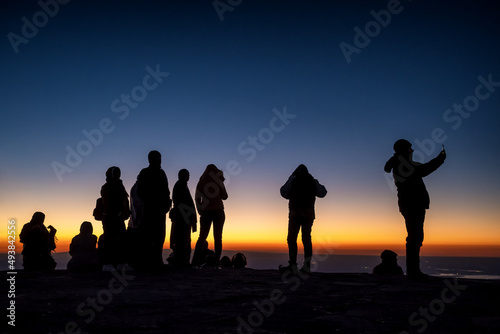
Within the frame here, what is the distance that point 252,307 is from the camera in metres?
3.45

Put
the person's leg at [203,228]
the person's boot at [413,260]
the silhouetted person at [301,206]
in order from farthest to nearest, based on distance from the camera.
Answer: the person's leg at [203,228]
the silhouetted person at [301,206]
the person's boot at [413,260]

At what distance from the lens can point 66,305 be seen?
11.2ft

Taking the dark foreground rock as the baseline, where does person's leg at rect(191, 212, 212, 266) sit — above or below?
above

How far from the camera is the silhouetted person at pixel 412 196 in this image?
626cm

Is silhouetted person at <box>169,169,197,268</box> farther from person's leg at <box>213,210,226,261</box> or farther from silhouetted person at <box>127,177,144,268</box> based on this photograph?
silhouetted person at <box>127,177,144,268</box>

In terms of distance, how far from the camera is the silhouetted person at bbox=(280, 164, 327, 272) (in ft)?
24.2

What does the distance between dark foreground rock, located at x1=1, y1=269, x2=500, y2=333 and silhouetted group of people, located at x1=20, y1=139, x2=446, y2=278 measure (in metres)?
1.75

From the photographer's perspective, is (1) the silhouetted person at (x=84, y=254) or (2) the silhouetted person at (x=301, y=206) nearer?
(1) the silhouetted person at (x=84, y=254)

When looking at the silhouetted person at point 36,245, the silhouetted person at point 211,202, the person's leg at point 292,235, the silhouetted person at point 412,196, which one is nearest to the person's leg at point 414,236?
the silhouetted person at point 412,196

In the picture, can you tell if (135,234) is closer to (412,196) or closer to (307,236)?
(307,236)

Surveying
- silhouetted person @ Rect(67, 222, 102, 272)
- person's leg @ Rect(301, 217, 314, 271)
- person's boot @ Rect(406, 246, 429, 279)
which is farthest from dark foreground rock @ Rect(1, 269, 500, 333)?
person's leg @ Rect(301, 217, 314, 271)

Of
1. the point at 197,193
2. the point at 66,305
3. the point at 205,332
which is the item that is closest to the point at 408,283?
the point at 205,332

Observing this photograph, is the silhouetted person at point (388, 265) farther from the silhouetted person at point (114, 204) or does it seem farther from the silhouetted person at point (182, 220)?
the silhouetted person at point (114, 204)

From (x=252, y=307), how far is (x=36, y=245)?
6681 mm
